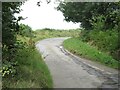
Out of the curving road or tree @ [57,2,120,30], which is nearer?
the curving road

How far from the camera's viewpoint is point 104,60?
19812 millimetres

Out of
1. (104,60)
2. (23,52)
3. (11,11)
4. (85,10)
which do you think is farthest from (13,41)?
(85,10)

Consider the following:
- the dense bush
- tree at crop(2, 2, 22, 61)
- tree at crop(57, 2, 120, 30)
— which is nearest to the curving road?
the dense bush

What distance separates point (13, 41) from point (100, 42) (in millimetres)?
14512

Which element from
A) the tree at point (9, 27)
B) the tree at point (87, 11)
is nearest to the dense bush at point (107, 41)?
the tree at point (87, 11)

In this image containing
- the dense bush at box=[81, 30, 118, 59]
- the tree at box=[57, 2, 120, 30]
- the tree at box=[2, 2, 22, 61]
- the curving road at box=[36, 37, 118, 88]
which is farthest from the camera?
the tree at box=[57, 2, 120, 30]

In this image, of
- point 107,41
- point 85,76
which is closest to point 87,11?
point 107,41

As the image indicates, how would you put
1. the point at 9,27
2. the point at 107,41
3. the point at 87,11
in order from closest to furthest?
the point at 9,27
the point at 107,41
the point at 87,11

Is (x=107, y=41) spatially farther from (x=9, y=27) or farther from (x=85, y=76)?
(x=9, y=27)

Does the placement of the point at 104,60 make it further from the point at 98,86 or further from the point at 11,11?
the point at 11,11

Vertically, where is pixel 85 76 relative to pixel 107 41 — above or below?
below

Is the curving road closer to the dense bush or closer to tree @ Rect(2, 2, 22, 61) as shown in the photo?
the dense bush

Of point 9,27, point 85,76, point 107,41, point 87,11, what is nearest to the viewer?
point 9,27

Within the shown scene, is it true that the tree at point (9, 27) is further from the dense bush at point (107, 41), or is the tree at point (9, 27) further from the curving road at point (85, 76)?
the dense bush at point (107, 41)
